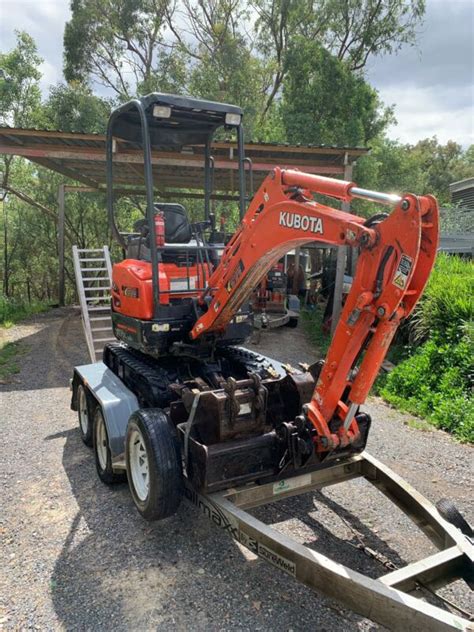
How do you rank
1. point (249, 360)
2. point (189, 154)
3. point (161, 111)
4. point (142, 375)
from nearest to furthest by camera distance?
point (161, 111) → point (142, 375) → point (249, 360) → point (189, 154)

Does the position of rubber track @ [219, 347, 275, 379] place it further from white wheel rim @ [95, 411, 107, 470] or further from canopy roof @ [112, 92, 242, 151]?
canopy roof @ [112, 92, 242, 151]

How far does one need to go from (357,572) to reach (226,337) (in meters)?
2.33

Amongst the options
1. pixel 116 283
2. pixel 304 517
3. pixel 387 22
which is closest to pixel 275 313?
pixel 116 283

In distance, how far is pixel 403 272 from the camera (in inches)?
95.7

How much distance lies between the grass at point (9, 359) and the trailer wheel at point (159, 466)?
197 inches

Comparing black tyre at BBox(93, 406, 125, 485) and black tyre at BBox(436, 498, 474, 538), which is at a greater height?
black tyre at BBox(436, 498, 474, 538)

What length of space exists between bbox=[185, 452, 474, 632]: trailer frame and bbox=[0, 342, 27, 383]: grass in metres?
5.65

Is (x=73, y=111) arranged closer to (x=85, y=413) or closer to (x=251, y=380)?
(x=85, y=413)

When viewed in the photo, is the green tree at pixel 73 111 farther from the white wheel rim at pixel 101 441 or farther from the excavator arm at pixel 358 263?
the excavator arm at pixel 358 263

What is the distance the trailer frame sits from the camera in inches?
84.7

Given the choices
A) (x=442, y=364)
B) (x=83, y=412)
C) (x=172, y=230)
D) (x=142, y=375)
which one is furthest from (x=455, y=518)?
(x=442, y=364)

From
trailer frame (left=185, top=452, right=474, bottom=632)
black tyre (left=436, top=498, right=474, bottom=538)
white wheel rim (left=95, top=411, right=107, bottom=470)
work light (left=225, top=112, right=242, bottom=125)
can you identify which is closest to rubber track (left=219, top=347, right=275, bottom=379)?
trailer frame (left=185, top=452, right=474, bottom=632)

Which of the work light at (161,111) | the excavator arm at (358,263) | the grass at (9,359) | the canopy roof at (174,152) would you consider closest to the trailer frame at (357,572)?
the excavator arm at (358,263)

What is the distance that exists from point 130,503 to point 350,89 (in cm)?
1805
